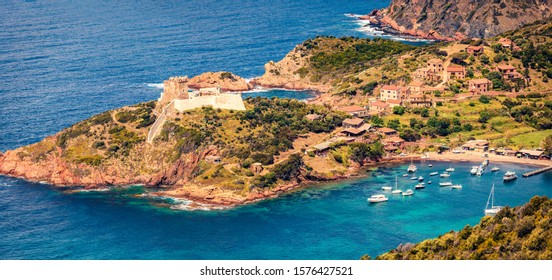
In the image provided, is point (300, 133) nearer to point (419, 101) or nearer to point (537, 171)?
point (419, 101)

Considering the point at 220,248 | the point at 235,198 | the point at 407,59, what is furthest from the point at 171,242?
the point at 407,59

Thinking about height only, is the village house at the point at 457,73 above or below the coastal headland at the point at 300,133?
above

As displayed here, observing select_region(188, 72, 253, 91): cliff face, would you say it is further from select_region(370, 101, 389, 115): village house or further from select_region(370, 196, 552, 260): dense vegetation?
select_region(370, 196, 552, 260): dense vegetation

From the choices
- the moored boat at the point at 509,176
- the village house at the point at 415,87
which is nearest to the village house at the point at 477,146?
the moored boat at the point at 509,176

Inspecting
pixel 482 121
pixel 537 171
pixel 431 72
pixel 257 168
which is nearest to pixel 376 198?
pixel 257 168

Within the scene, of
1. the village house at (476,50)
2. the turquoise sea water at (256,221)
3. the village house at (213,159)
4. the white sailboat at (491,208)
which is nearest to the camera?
the turquoise sea water at (256,221)

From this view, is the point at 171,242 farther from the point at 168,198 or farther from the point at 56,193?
the point at 56,193

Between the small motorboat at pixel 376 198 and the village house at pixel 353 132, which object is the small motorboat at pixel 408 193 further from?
the village house at pixel 353 132
